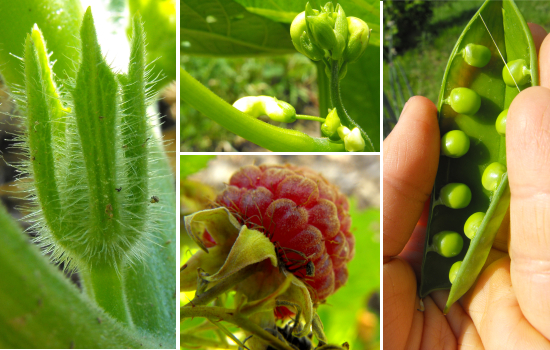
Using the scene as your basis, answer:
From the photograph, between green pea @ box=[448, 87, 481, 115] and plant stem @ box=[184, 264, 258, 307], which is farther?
green pea @ box=[448, 87, 481, 115]

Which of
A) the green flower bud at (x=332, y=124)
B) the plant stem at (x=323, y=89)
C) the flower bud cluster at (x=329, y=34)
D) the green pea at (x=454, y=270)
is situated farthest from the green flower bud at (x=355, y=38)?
the green pea at (x=454, y=270)

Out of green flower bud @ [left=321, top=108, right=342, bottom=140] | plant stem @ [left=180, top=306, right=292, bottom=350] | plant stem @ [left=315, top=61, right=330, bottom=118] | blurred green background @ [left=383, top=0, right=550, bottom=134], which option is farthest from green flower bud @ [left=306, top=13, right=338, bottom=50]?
plant stem @ [left=180, top=306, right=292, bottom=350]

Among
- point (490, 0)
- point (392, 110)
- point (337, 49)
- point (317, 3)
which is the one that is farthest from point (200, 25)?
point (490, 0)

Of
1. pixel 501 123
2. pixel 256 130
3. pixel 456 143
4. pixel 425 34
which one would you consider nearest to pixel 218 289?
pixel 256 130

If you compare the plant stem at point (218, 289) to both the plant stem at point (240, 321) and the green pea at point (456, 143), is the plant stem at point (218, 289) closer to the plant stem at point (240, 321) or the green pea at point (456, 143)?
the plant stem at point (240, 321)

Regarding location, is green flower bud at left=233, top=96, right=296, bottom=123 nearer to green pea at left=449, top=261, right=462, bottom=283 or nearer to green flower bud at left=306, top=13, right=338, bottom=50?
green flower bud at left=306, top=13, right=338, bottom=50

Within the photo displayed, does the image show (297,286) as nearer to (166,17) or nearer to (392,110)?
(392,110)
